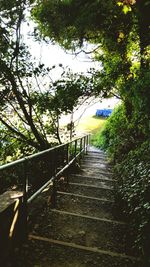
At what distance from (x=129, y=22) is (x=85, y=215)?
6.51 metres

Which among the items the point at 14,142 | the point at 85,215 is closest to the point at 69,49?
the point at 14,142

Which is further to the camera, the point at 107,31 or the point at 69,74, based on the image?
the point at 107,31

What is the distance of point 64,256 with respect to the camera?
11.4 feet

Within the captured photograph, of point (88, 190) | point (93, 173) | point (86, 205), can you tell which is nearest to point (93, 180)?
point (93, 173)

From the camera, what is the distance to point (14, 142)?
30.0 feet

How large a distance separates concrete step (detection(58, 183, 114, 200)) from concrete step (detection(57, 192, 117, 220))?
1.72 feet

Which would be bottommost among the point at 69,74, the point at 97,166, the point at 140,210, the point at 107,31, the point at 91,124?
the point at 97,166

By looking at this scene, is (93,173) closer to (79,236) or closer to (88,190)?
(88,190)

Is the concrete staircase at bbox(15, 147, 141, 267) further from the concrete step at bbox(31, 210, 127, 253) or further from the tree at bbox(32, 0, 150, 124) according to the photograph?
the tree at bbox(32, 0, 150, 124)

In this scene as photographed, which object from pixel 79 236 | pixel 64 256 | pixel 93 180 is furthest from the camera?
pixel 93 180

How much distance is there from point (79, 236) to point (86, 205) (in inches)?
60.8

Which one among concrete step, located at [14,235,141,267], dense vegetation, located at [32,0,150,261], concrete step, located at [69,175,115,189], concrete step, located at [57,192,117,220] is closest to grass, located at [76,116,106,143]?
dense vegetation, located at [32,0,150,261]

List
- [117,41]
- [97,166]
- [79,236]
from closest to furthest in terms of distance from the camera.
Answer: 1. [79,236]
2. [117,41]
3. [97,166]

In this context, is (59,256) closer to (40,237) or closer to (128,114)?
(40,237)
